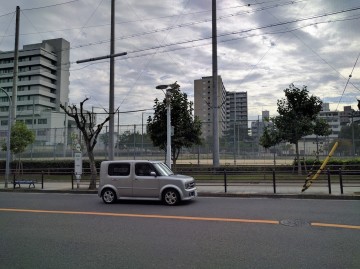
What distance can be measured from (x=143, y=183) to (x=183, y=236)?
532 cm

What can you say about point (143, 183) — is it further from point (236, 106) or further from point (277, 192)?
point (236, 106)

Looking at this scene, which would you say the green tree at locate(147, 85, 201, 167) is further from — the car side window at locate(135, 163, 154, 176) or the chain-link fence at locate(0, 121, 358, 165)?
the car side window at locate(135, 163, 154, 176)

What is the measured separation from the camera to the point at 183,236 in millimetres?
6961

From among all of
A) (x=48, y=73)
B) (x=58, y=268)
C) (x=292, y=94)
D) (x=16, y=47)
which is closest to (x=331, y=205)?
(x=58, y=268)

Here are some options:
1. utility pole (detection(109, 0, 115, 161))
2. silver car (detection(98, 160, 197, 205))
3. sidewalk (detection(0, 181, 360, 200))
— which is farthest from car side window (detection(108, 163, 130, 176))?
utility pole (detection(109, 0, 115, 161))

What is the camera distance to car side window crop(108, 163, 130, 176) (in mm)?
12484

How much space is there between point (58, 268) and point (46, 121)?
4869cm

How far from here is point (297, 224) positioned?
8.07 m

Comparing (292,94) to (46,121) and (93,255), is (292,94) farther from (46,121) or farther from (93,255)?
(46,121)

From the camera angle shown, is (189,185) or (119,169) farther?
(119,169)

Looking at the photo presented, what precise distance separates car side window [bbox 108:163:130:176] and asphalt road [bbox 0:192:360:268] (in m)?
1.77

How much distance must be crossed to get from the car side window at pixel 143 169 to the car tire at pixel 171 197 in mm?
1114

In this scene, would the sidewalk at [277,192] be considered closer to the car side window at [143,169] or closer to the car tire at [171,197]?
the car tire at [171,197]

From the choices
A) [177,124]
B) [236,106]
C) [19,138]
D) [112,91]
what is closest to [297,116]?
[177,124]
